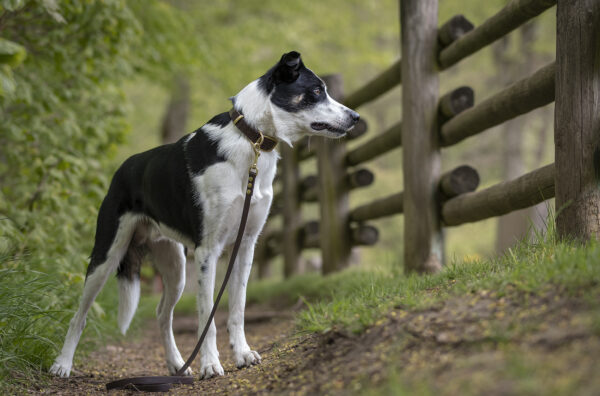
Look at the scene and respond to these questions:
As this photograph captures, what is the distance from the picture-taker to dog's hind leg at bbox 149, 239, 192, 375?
374cm

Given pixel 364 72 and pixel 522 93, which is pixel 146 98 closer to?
pixel 364 72

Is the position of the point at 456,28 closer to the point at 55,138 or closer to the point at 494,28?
the point at 494,28

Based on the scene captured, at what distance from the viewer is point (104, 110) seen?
5555 millimetres

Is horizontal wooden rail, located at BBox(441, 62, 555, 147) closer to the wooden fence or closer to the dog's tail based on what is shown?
the wooden fence

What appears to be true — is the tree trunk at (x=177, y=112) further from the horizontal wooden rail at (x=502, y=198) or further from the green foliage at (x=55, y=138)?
the horizontal wooden rail at (x=502, y=198)

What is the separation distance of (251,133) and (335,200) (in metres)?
3.25

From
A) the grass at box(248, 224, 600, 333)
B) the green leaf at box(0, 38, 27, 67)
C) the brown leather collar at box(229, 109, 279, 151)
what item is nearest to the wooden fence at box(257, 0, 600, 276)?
the grass at box(248, 224, 600, 333)

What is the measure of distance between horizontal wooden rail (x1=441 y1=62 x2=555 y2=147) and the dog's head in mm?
1061

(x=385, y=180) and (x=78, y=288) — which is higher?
(x=385, y=180)

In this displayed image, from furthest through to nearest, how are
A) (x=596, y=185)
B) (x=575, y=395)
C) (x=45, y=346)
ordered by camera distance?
(x=45, y=346) → (x=596, y=185) → (x=575, y=395)

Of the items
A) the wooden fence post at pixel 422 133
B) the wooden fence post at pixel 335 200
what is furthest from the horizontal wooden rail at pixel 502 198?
the wooden fence post at pixel 335 200

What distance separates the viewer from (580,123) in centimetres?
265

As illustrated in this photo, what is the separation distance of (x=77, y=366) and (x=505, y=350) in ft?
9.94

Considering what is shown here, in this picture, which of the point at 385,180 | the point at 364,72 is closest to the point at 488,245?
the point at 385,180
